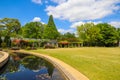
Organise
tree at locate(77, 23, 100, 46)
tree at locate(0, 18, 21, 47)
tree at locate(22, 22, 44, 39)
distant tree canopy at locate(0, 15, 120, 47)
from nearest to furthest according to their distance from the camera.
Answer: tree at locate(0, 18, 21, 47) < tree at locate(22, 22, 44, 39) < distant tree canopy at locate(0, 15, 120, 47) < tree at locate(77, 23, 100, 46)

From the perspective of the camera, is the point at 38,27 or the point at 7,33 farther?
the point at 38,27

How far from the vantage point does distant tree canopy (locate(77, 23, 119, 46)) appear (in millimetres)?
73875

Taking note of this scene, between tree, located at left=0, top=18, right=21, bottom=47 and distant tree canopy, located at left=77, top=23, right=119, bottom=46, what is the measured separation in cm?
3152

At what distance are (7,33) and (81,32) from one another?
34.9m

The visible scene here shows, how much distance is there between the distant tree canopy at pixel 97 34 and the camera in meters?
73.9

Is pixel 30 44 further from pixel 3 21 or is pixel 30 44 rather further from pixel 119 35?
pixel 119 35

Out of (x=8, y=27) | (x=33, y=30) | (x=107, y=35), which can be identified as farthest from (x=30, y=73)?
(x=107, y=35)

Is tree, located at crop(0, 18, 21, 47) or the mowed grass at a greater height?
tree, located at crop(0, 18, 21, 47)

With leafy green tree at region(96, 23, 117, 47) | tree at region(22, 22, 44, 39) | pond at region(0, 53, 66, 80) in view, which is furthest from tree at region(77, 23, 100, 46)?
pond at region(0, 53, 66, 80)

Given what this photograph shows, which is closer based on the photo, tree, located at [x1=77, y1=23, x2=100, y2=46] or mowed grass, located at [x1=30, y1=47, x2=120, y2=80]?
mowed grass, located at [x1=30, y1=47, x2=120, y2=80]

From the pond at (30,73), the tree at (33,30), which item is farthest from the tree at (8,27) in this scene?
the pond at (30,73)

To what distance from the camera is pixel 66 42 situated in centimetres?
7012

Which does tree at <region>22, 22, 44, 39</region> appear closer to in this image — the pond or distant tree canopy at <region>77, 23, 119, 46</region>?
distant tree canopy at <region>77, 23, 119, 46</region>

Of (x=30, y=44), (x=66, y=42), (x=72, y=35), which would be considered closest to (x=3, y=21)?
(x=30, y=44)
